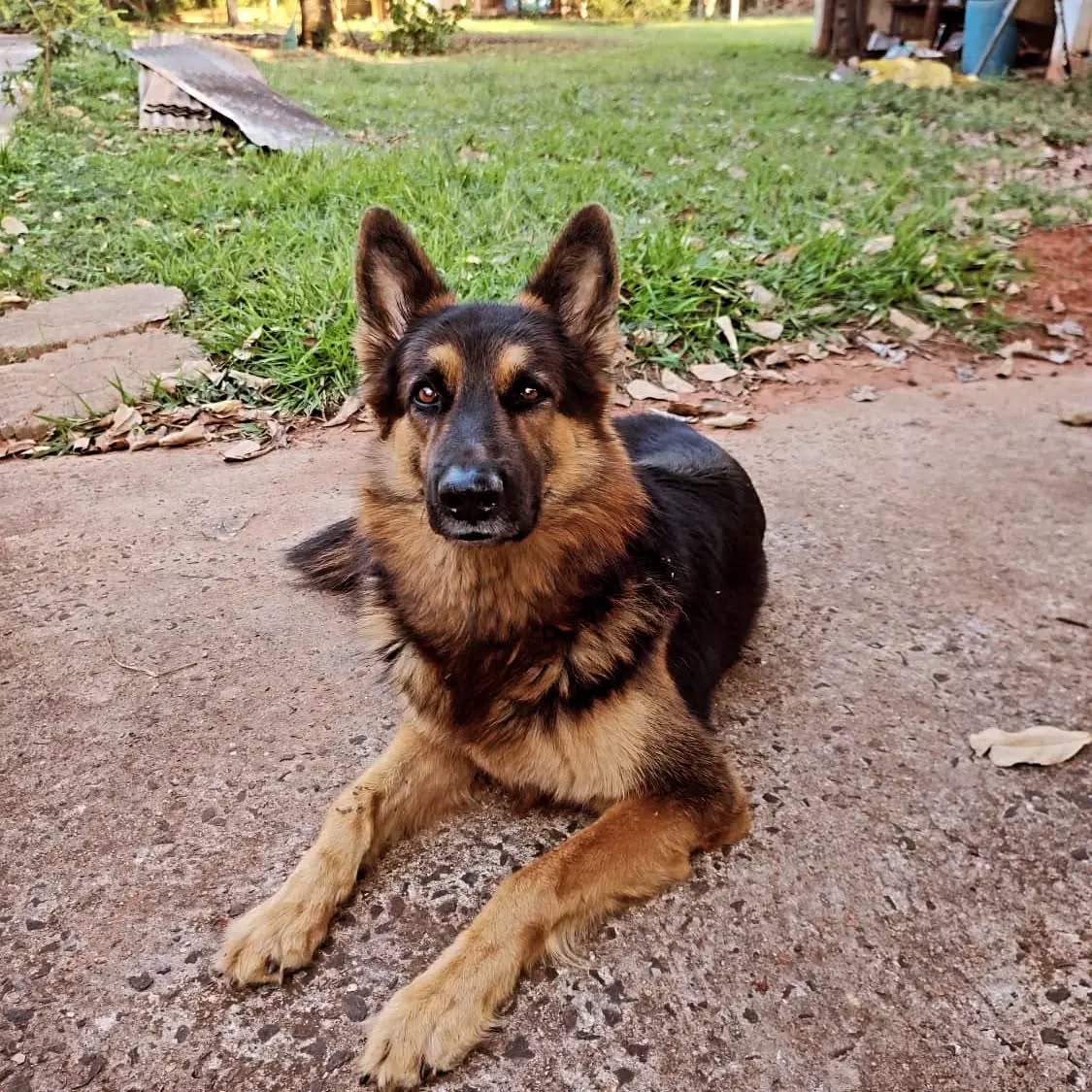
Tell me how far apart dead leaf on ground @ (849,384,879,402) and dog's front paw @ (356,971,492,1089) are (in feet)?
14.5

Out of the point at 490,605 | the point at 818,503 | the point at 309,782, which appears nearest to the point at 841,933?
the point at 490,605

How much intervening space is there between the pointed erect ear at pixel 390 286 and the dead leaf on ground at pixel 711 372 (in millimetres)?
2979

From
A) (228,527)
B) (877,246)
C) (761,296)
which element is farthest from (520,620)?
(877,246)

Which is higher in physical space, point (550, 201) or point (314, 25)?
point (314, 25)

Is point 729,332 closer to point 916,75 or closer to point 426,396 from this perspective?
point 426,396

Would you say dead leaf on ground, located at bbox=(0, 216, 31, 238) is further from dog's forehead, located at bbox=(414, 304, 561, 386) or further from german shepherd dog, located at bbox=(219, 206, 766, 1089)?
dog's forehead, located at bbox=(414, 304, 561, 386)

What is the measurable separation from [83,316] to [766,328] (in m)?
4.39

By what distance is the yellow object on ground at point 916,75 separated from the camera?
1235 centimetres

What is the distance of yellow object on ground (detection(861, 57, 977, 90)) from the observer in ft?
40.5

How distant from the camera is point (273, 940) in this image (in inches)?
79.4

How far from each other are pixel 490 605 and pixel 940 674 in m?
1.63

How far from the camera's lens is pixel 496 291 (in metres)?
5.56

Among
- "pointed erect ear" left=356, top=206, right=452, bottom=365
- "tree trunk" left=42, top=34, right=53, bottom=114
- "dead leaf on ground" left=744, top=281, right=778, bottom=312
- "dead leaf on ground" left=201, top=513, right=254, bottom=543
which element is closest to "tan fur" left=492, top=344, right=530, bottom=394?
"pointed erect ear" left=356, top=206, right=452, bottom=365

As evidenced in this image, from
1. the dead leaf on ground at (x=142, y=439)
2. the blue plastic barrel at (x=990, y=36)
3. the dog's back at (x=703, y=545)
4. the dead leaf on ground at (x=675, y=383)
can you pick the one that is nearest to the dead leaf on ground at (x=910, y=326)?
the dead leaf on ground at (x=675, y=383)
